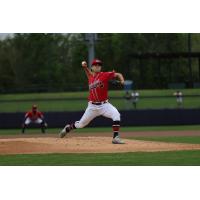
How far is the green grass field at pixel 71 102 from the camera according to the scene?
31375mm

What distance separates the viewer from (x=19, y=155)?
41.6 ft

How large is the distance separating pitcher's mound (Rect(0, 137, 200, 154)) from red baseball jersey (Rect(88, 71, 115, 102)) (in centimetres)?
104

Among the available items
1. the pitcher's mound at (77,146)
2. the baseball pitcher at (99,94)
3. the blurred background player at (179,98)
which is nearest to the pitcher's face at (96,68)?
the baseball pitcher at (99,94)

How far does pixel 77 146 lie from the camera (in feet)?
45.2

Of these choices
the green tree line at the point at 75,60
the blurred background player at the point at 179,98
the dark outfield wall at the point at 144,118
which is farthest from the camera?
the green tree line at the point at 75,60

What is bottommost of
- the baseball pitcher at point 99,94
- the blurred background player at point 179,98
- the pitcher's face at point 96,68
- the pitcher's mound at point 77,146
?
the blurred background player at point 179,98

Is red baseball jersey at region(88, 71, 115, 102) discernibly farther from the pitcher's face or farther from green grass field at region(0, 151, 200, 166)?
green grass field at region(0, 151, 200, 166)

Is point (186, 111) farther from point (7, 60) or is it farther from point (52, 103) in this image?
point (7, 60)

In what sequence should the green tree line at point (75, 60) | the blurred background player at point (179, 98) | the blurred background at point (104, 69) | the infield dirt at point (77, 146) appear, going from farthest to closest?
the green tree line at point (75, 60) → the blurred background at point (104, 69) → the blurred background player at point (179, 98) → the infield dirt at point (77, 146)

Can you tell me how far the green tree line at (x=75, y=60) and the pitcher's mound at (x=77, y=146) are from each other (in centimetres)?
1850

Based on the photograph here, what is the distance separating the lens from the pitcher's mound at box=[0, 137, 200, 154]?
1312 cm

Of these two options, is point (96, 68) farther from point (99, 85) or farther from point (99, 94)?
point (99, 94)

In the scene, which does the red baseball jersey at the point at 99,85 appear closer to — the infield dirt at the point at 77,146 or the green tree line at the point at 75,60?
the infield dirt at the point at 77,146

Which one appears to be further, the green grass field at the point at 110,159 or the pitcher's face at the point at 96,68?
the pitcher's face at the point at 96,68
